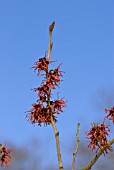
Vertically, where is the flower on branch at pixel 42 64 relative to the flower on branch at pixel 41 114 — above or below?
above

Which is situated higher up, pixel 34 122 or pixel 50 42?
pixel 50 42

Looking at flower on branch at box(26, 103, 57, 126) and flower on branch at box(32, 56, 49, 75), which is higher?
flower on branch at box(32, 56, 49, 75)

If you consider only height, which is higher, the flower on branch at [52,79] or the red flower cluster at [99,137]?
the flower on branch at [52,79]

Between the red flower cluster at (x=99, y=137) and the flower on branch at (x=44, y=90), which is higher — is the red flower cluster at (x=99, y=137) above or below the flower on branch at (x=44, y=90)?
below

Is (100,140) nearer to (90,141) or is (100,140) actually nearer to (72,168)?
(90,141)

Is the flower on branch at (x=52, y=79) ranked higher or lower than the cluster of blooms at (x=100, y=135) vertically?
higher

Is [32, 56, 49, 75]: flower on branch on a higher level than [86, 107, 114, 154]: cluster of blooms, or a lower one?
higher

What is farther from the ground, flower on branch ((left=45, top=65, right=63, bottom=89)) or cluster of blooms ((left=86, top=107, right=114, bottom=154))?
flower on branch ((left=45, top=65, right=63, bottom=89))

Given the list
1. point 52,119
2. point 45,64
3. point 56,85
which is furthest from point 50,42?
point 52,119
